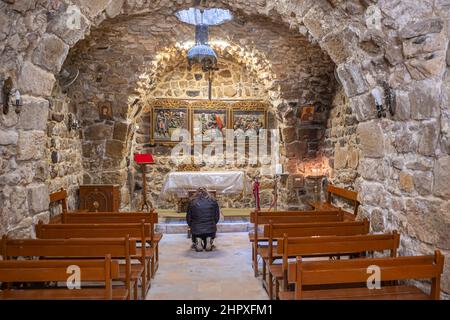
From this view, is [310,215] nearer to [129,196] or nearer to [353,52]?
[353,52]

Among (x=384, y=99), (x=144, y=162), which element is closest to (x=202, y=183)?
(x=144, y=162)

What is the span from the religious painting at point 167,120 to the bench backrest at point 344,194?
141 inches

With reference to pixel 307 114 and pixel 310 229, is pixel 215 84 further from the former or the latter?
pixel 310 229

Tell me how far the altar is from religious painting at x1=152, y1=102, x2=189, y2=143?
1.37 m

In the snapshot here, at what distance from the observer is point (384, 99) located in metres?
3.81

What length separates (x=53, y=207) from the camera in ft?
20.2

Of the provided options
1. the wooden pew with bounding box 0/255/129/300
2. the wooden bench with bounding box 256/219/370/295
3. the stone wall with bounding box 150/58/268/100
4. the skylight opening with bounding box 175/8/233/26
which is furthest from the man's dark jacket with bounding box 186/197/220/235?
the stone wall with bounding box 150/58/268/100

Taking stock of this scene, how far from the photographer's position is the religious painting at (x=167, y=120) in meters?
9.06

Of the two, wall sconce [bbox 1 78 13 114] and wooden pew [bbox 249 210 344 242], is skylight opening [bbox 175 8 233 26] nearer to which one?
wooden pew [bbox 249 210 344 242]

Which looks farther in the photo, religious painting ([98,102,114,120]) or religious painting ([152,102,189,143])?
religious painting ([152,102,189,143])

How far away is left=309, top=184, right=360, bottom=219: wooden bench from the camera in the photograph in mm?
6191

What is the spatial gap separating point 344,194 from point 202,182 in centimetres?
282

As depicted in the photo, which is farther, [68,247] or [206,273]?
[206,273]

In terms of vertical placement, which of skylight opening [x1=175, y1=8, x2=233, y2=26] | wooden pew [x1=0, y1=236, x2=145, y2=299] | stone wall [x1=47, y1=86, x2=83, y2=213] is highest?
skylight opening [x1=175, y1=8, x2=233, y2=26]
